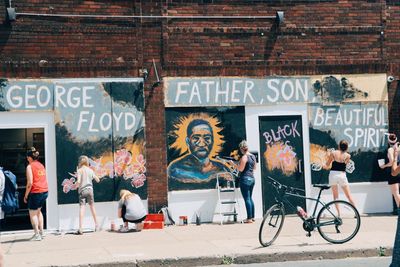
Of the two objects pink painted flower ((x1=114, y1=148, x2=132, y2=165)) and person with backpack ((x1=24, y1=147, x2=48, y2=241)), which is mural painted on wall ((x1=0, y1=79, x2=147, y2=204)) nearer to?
pink painted flower ((x1=114, y1=148, x2=132, y2=165))

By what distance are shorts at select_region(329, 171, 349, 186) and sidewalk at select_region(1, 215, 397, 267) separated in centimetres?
100

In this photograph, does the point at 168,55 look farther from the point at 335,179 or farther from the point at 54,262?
the point at 54,262

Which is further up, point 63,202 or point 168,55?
point 168,55

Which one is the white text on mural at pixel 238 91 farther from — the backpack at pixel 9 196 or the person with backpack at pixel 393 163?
the backpack at pixel 9 196

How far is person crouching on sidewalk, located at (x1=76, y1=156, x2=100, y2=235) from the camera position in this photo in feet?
43.0

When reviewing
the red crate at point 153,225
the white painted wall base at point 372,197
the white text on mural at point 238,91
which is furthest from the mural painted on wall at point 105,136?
the white painted wall base at point 372,197

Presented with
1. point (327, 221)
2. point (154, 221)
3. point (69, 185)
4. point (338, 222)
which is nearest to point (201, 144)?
point (154, 221)

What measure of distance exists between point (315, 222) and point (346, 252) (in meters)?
0.90

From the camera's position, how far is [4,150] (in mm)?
14984

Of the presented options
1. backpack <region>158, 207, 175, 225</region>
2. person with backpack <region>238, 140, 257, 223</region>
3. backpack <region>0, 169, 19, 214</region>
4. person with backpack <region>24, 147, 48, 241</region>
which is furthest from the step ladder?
backpack <region>0, 169, 19, 214</region>

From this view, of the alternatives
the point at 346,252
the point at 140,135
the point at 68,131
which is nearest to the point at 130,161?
the point at 140,135

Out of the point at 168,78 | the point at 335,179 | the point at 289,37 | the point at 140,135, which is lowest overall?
the point at 335,179

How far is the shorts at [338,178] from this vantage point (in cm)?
1377

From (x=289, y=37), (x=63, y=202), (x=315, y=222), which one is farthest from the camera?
(x=289, y=37)
